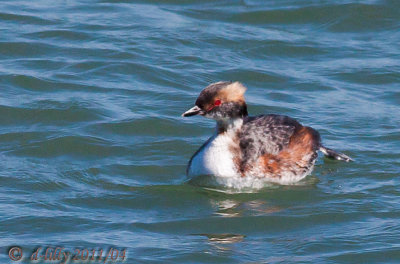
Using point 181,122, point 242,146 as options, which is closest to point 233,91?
point 242,146

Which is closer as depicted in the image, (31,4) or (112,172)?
(112,172)

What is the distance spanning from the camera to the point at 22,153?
468 inches

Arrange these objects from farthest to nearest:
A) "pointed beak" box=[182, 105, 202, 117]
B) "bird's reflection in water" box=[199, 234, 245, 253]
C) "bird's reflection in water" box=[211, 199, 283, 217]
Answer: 1. "pointed beak" box=[182, 105, 202, 117]
2. "bird's reflection in water" box=[211, 199, 283, 217]
3. "bird's reflection in water" box=[199, 234, 245, 253]

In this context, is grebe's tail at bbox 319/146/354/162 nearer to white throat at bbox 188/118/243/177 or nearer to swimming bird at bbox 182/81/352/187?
swimming bird at bbox 182/81/352/187

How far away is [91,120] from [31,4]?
17.2ft

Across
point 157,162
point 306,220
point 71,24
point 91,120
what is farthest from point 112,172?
point 71,24

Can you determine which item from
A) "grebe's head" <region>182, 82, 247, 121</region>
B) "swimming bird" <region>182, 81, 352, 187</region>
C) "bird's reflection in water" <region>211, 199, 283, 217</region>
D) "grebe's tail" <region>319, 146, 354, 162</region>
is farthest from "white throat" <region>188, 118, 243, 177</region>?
"grebe's tail" <region>319, 146, 354, 162</region>

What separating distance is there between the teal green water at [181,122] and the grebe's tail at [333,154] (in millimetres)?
102

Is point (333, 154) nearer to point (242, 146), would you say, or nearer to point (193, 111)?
point (242, 146)

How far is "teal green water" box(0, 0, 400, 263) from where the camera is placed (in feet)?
31.7

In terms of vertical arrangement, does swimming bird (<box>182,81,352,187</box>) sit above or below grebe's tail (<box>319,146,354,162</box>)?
above

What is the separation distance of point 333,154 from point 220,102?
1.97 m

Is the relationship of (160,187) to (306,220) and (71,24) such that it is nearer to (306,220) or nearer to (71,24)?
(306,220)

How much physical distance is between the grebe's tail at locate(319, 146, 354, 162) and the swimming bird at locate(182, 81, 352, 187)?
1.27 ft
